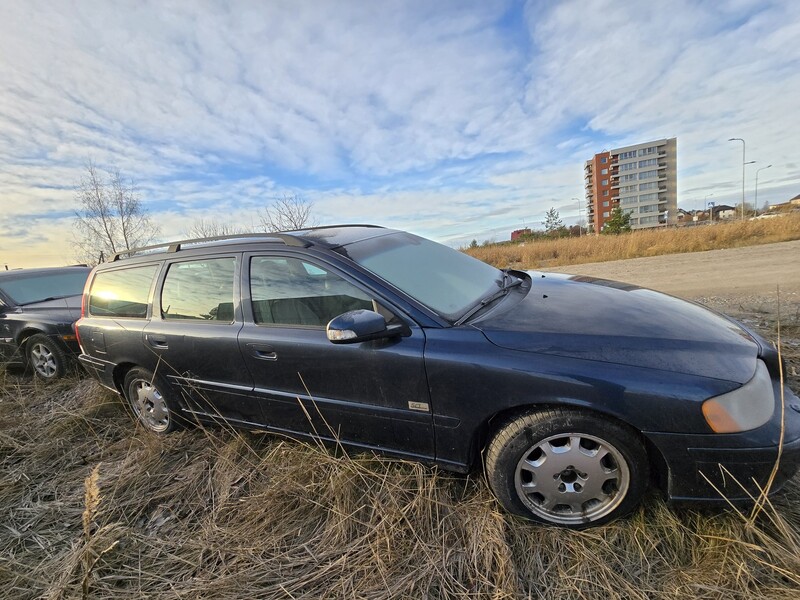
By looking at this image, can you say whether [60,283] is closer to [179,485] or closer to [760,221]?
[179,485]

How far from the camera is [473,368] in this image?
1.90 metres

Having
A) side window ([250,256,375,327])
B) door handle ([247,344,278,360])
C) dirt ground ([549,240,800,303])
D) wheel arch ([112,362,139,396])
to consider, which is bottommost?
dirt ground ([549,240,800,303])

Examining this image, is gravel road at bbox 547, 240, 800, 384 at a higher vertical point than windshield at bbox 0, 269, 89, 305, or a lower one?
lower

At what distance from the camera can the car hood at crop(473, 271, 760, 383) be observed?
172cm

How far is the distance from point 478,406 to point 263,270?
163 centimetres

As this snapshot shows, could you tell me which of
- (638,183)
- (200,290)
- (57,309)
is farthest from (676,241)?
(638,183)

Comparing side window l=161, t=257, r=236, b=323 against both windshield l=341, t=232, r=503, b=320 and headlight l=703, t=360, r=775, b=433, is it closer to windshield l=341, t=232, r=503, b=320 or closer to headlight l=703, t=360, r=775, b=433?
windshield l=341, t=232, r=503, b=320

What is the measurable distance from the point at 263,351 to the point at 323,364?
1.54 ft

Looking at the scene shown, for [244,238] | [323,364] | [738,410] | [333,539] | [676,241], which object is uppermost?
[244,238]

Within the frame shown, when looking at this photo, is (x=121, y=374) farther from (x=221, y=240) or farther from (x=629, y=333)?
(x=629, y=333)

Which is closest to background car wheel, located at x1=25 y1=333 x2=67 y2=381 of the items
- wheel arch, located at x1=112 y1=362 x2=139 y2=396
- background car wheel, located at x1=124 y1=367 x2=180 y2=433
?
wheel arch, located at x1=112 y1=362 x2=139 y2=396

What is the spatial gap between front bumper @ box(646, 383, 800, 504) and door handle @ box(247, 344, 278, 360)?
203 centimetres

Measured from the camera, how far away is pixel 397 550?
1.88m

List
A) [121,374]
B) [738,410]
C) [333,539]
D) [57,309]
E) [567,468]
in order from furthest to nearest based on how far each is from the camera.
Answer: [57,309] → [121,374] → [333,539] → [567,468] → [738,410]
